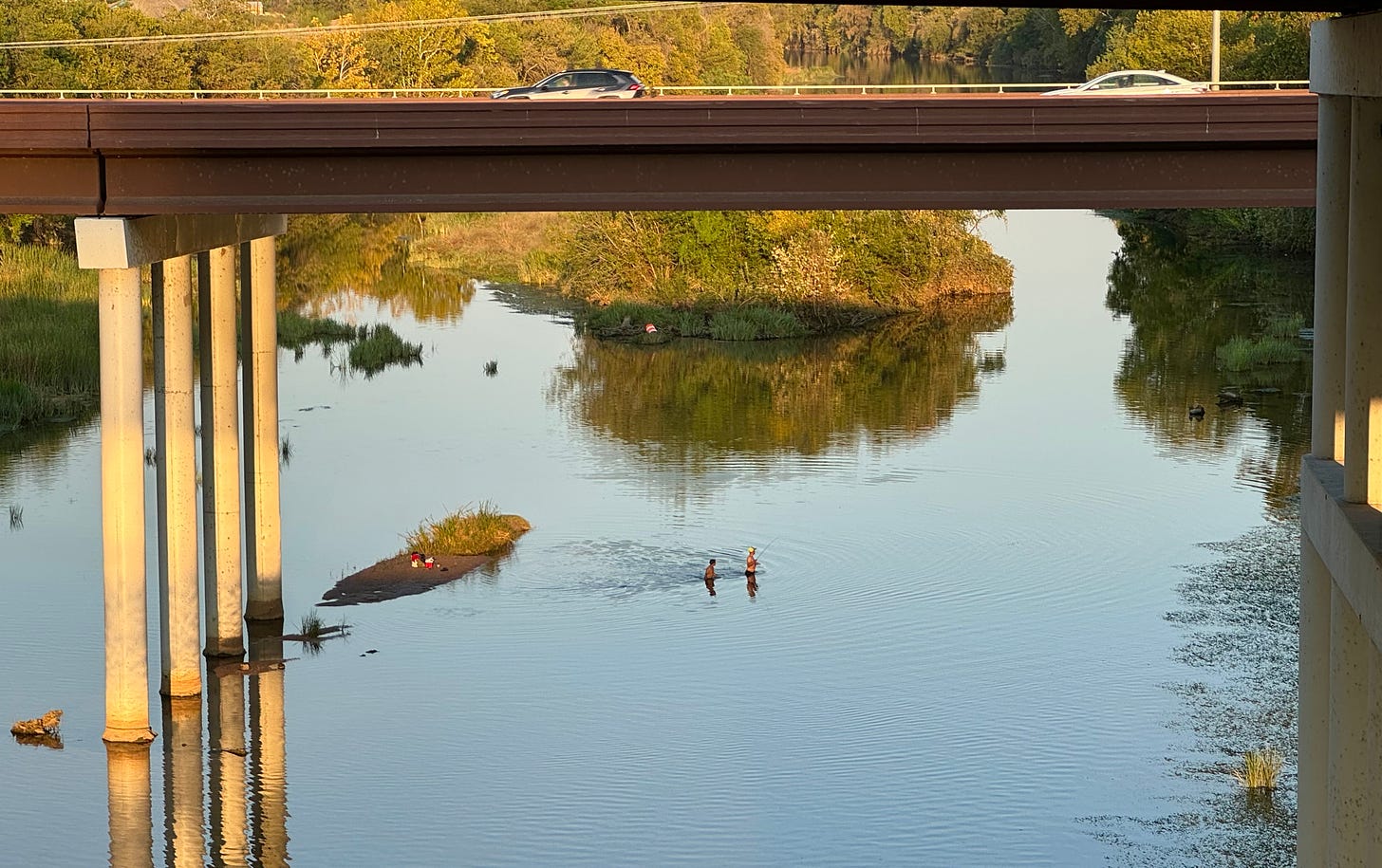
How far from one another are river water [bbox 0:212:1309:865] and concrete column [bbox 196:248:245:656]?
128 cm

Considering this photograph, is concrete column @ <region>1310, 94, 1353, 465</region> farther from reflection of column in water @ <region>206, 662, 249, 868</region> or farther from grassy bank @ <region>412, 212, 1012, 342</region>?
grassy bank @ <region>412, 212, 1012, 342</region>

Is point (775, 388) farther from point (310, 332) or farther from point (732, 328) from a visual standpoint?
point (310, 332)

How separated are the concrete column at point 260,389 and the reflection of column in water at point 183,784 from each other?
308cm

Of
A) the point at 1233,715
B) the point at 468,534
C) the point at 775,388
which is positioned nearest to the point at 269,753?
the point at 468,534

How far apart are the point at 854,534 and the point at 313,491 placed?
383 inches

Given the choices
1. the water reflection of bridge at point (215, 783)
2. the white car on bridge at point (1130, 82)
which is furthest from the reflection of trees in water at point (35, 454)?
the white car on bridge at point (1130, 82)

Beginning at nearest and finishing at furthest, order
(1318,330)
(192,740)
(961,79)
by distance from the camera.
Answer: (1318,330)
(192,740)
(961,79)

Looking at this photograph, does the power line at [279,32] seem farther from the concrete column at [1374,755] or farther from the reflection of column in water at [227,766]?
the concrete column at [1374,755]

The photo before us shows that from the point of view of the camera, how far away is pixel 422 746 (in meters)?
20.5

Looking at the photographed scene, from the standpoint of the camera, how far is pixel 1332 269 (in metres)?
12.4

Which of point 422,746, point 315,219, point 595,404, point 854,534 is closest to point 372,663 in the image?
point 422,746

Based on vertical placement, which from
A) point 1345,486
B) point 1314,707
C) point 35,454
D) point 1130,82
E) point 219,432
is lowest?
point 35,454

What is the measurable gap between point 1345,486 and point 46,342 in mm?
36430

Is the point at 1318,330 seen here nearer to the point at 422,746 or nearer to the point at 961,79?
the point at 422,746
